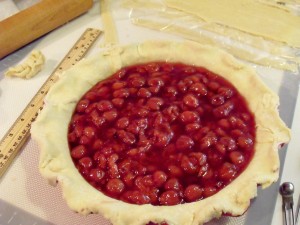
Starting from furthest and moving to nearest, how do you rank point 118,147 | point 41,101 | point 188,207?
point 41,101, point 118,147, point 188,207

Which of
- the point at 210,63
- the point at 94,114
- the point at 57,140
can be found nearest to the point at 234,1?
the point at 210,63

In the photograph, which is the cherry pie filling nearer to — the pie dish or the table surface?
the pie dish

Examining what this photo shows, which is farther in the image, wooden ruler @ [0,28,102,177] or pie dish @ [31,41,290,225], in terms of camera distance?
wooden ruler @ [0,28,102,177]

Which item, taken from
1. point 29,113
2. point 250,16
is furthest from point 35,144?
point 250,16

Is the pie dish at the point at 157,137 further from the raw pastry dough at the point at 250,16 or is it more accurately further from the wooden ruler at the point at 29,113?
the raw pastry dough at the point at 250,16

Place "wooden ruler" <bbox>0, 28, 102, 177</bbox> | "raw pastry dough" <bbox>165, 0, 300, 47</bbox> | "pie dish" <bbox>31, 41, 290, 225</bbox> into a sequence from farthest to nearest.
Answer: "raw pastry dough" <bbox>165, 0, 300, 47</bbox>, "wooden ruler" <bbox>0, 28, 102, 177</bbox>, "pie dish" <bbox>31, 41, 290, 225</bbox>

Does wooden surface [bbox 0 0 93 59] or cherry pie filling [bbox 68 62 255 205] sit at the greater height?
wooden surface [bbox 0 0 93 59]

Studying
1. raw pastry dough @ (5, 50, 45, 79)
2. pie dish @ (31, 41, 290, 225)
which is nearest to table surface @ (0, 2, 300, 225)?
raw pastry dough @ (5, 50, 45, 79)

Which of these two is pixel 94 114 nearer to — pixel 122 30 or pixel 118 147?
pixel 118 147
